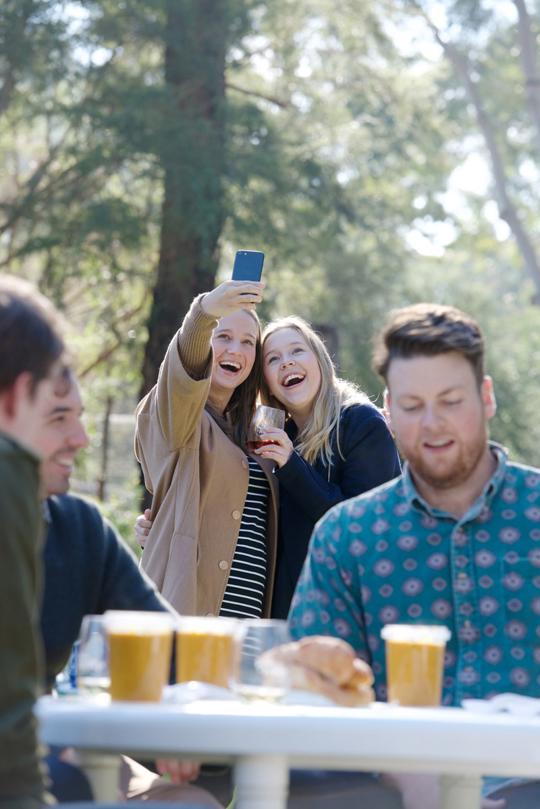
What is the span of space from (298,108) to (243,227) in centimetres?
190

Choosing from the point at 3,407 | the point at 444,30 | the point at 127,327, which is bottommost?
the point at 3,407

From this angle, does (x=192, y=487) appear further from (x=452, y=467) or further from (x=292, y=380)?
(x=452, y=467)

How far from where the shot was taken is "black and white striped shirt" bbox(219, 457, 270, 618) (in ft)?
14.7

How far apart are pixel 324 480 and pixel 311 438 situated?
151 mm

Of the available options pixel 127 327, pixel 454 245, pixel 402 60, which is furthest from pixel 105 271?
pixel 454 245

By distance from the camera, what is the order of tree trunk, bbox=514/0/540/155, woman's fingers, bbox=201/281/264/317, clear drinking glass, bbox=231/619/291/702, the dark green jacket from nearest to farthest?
the dark green jacket, clear drinking glass, bbox=231/619/291/702, woman's fingers, bbox=201/281/264/317, tree trunk, bbox=514/0/540/155

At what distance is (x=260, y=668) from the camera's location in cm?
233

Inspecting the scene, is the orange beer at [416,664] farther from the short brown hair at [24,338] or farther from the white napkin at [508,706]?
the short brown hair at [24,338]

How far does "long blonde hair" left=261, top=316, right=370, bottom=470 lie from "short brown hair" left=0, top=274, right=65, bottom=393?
8.19 feet

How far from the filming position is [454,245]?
19.1 meters

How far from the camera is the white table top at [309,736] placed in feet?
6.97

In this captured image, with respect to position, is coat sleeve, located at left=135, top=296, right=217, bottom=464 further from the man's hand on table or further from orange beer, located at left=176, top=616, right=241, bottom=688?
orange beer, located at left=176, top=616, right=241, bottom=688

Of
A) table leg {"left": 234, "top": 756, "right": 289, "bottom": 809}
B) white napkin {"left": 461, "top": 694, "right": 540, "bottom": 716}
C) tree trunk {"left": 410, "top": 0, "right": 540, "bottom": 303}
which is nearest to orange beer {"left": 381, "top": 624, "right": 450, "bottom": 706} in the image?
white napkin {"left": 461, "top": 694, "right": 540, "bottom": 716}

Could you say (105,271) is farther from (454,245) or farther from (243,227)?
(454,245)
